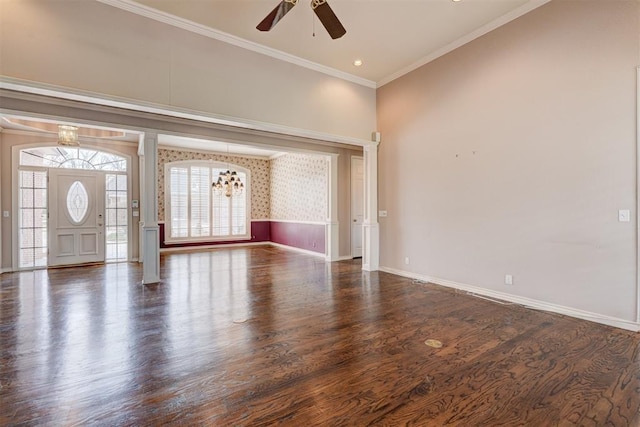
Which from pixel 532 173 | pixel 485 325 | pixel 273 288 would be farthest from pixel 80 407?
pixel 532 173

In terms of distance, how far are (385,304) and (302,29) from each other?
3.96 m

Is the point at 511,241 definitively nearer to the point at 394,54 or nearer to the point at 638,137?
the point at 638,137

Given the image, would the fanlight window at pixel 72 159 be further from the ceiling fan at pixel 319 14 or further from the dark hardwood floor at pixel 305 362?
the ceiling fan at pixel 319 14

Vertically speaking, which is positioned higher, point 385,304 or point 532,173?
point 532,173

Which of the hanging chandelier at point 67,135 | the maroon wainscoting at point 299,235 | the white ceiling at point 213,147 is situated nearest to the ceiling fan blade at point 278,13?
the hanging chandelier at point 67,135

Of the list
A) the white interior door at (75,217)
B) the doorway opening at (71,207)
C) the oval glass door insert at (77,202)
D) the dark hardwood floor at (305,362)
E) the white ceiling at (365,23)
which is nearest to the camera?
the dark hardwood floor at (305,362)

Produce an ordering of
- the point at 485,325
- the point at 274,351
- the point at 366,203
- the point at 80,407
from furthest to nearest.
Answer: the point at 366,203 < the point at 485,325 < the point at 274,351 < the point at 80,407

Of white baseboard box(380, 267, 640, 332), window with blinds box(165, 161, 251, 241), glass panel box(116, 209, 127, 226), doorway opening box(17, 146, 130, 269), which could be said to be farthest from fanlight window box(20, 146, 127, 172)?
white baseboard box(380, 267, 640, 332)

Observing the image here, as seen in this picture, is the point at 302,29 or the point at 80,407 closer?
the point at 80,407

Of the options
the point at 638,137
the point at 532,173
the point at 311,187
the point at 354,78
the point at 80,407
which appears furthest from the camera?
the point at 311,187

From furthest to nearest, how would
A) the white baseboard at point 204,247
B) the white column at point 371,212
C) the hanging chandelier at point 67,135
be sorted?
the white baseboard at point 204,247, the white column at point 371,212, the hanging chandelier at point 67,135

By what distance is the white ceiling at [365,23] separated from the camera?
145 inches

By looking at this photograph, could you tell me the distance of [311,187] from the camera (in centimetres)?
866

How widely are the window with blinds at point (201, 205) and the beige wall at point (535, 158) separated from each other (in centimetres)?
678
